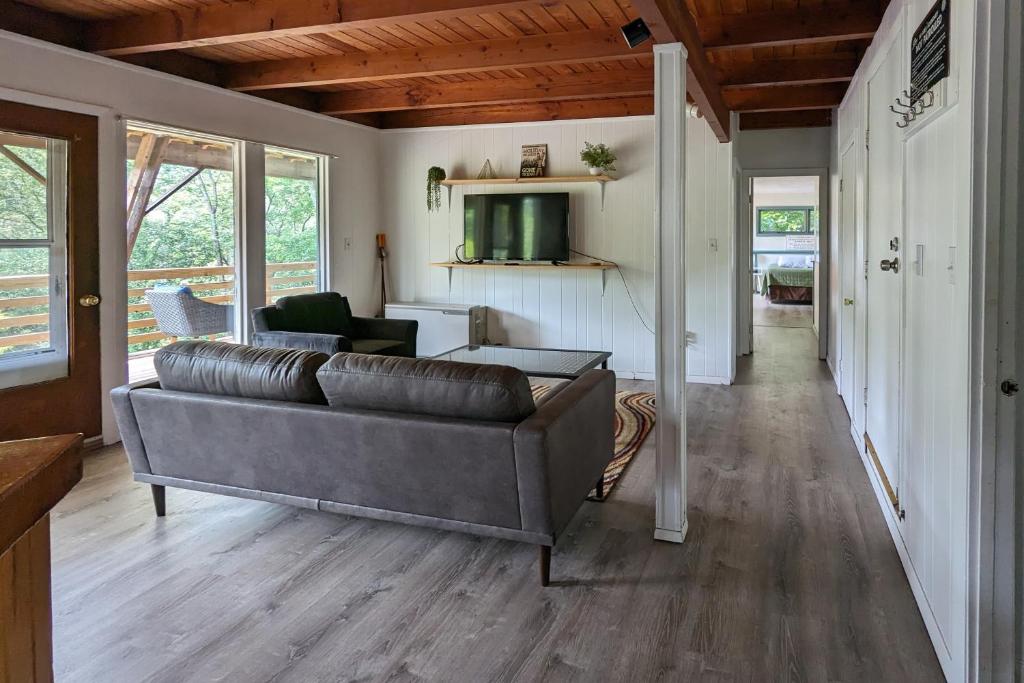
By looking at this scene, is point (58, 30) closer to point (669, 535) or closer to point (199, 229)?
point (199, 229)

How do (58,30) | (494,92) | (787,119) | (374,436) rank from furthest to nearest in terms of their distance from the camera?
(787,119)
(494,92)
(58,30)
(374,436)

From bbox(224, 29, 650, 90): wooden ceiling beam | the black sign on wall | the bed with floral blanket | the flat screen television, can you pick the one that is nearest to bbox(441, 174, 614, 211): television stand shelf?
the flat screen television

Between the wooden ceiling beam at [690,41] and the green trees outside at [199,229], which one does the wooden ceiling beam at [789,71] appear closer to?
the wooden ceiling beam at [690,41]

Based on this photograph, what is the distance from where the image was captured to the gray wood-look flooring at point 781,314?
35.9ft

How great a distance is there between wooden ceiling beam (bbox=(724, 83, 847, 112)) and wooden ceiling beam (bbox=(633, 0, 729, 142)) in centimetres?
70

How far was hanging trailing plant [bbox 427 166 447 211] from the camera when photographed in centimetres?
707

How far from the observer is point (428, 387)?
267cm

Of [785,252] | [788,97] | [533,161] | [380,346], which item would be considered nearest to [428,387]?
[380,346]

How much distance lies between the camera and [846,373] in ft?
17.1

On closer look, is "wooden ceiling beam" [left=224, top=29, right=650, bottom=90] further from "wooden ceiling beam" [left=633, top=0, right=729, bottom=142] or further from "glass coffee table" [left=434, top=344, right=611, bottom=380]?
"glass coffee table" [left=434, top=344, right=611, bottom=380]

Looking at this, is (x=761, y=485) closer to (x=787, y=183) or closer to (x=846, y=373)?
(x=846, y=373)

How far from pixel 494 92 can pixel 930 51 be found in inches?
171

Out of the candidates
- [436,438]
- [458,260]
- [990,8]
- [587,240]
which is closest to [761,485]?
[436,438]

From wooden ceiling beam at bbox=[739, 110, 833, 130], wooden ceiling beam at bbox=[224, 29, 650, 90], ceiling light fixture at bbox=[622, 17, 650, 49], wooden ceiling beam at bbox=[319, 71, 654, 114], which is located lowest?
ceiling light fixture at bbox=[622, 17, 650, 49]
